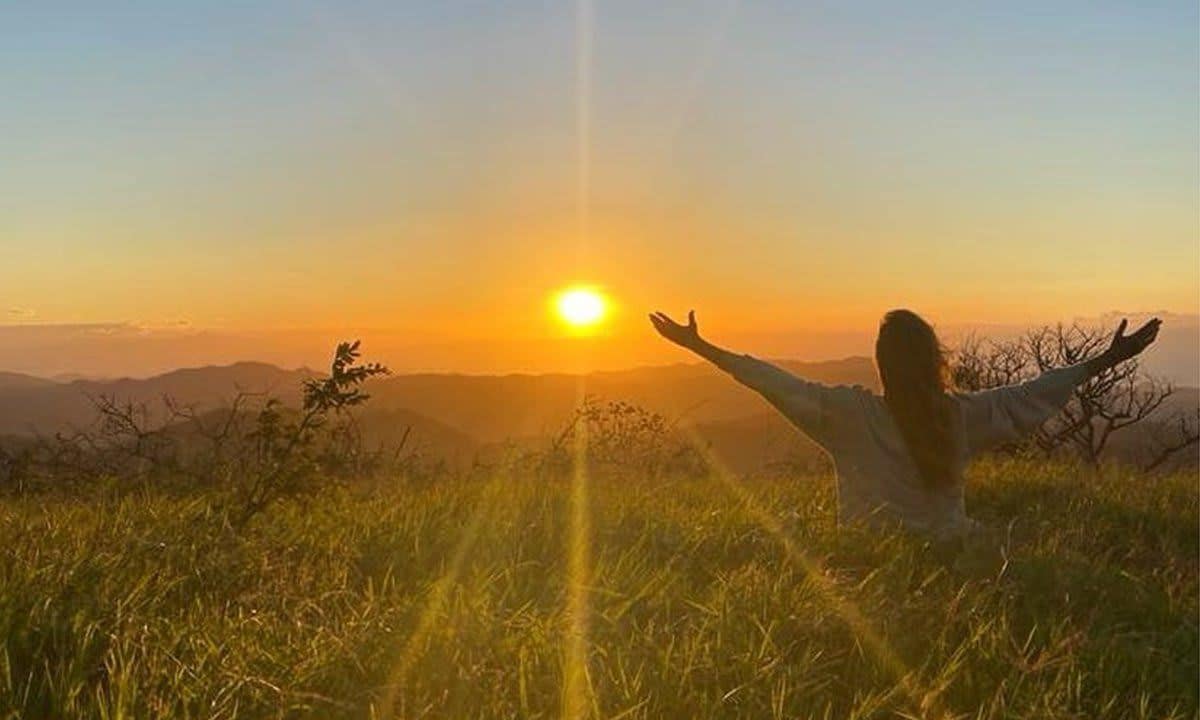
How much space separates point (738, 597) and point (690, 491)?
298 centimetres

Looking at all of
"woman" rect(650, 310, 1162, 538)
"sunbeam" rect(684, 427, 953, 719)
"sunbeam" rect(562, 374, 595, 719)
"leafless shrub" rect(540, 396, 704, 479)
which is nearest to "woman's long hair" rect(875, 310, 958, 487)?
"woman" rect(650, 310, 1162, 538)

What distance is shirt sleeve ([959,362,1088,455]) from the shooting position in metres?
6.29

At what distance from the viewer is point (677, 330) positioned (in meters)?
6.56

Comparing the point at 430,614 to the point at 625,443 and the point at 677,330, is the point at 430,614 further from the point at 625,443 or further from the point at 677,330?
the point at 625,443

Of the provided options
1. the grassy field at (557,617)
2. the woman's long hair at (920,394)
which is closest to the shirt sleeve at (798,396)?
the woman's long hair at (920,394)

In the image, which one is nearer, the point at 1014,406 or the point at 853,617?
the point at 853,617

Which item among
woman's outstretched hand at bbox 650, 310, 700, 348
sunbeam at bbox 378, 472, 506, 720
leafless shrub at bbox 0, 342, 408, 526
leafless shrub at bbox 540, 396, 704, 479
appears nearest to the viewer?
sunbeam at bbox 378, 472, 506, 720

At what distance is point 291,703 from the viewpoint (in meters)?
2.83

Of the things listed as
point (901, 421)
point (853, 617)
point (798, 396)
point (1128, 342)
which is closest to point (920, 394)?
point (901, 421)

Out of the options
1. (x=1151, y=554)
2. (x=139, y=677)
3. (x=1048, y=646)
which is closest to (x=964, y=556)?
(x=1048, y=646)

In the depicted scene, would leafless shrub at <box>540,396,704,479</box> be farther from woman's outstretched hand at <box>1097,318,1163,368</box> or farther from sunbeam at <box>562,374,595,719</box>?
woman's outstretched hand at <box>1097,318,1163,368</box>

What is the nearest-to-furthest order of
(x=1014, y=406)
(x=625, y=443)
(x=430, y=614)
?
1. (x=430, y=614)
2. (x=1014, y=406)
3. (x=625, y=443)

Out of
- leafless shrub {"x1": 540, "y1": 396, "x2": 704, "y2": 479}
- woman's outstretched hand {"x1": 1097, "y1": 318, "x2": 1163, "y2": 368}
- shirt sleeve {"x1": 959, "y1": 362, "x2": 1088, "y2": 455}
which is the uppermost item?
woman's outstretched hand {"x1": 1097, "y1": 318, "x2": 1163, "y2": 368}

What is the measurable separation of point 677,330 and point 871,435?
4.06ft
